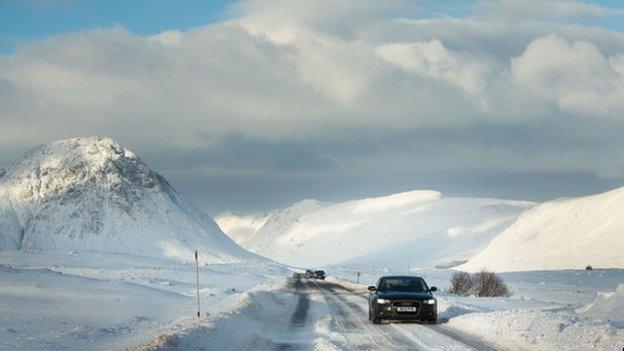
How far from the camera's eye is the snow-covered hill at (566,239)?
155875 millimetres

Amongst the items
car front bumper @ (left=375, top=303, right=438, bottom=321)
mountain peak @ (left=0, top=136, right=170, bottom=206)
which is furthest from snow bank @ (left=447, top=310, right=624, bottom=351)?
mountain peak @ (left=0, top=136, right=170, bottom=206)

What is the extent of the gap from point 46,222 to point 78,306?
157 meters

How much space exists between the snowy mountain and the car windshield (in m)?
138

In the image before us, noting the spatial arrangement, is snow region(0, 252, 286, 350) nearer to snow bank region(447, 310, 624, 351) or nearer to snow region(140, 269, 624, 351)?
snow region(140, 269, 624, 351)

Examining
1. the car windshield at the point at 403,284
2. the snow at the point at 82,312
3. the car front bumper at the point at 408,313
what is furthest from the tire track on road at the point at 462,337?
the snow at the point at 82,312

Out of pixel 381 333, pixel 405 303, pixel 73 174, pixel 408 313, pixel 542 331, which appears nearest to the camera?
pixel 542 331

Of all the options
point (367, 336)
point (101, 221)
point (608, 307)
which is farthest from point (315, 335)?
point (101, 221)

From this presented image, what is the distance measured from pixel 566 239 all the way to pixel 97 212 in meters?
99.5

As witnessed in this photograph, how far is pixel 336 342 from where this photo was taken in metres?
19.9

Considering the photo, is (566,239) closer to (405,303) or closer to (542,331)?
(405,303)

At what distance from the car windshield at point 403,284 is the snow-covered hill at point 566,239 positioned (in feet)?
405

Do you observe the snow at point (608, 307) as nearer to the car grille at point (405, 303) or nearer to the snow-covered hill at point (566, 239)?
the car grille at point (405, 303)

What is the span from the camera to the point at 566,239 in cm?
17412

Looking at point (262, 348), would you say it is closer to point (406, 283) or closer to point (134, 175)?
point (406, 283)
